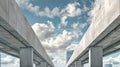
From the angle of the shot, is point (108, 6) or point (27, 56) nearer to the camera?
point (108, 6)

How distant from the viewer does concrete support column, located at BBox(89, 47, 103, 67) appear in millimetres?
28797

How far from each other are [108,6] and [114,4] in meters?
1.42

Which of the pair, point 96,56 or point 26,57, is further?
point 26,57

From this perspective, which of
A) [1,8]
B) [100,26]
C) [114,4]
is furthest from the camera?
[100,26]

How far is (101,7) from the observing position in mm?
18266

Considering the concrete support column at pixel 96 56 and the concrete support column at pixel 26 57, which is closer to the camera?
the concrete support column at pixel 96 56

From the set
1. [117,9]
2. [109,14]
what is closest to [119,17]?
[117,9]

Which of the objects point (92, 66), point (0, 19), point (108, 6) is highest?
point (108, 6)

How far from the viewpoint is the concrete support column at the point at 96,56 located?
28797 millimetres

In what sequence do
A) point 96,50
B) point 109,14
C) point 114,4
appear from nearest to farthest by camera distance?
point 114,4 < point 109,14 < point 96,50

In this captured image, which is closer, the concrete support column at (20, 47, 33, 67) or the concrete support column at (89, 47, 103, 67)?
the concrete support column at (89, 47, 103, 67)

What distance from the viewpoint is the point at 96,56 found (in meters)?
29.2

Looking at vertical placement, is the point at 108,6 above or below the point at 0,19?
above

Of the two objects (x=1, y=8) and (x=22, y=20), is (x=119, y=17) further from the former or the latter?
(x=22, y=20)
